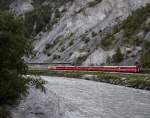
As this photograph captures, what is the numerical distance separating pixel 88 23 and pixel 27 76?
88.2 meters

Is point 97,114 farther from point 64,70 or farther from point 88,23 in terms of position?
point 88,23

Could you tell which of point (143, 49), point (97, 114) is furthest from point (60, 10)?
point (97, 114)

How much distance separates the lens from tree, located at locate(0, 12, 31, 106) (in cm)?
2436

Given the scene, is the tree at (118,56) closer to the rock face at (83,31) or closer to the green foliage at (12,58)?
the rock face at (83,31)

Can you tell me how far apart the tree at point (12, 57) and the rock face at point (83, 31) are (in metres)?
60.4

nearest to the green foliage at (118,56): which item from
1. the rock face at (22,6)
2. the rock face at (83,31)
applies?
the rock face at (83,31)

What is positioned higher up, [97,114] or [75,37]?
[75,37]

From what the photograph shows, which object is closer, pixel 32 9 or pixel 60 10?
pixel 60 10

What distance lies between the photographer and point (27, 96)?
87.4 ft

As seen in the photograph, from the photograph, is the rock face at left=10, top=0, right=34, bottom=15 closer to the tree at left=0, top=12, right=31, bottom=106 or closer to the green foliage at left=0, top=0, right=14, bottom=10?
the green foliage at left=0, top=0, right=14, bottom=10

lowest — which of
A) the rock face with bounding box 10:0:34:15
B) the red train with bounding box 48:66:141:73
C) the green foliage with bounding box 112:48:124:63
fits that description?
the red train with bounding box 48:66:141:73

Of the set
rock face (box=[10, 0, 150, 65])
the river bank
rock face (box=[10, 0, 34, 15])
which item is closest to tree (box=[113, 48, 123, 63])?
rock face (box=[10, 0, 150, 65])

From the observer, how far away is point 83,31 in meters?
114

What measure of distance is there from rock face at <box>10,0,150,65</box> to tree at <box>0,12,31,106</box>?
198 ft
